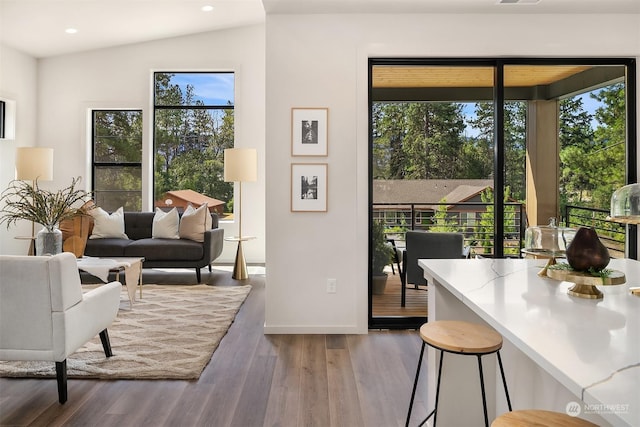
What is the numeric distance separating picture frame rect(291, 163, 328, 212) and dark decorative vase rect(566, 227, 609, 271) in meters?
2.27

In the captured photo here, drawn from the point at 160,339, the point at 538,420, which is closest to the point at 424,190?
the point at 160,339

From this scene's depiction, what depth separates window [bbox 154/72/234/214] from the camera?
275 inches

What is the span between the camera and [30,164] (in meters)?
6.00

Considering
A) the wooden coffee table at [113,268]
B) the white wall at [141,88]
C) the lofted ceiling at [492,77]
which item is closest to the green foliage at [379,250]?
the lofted ceiling at [492,77]

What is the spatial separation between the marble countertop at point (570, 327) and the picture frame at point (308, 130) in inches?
73.6

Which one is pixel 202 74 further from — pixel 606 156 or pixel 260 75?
pixel 606 156

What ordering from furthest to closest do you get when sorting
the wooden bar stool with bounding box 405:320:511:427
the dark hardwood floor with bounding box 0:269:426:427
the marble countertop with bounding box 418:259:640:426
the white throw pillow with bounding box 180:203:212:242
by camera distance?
the white throw pillow with bounding box 180:203:212:242 → the dark hardwood floor with bounding box 0:269:426:427 → the wooden bar stool with bounding box 405:320:511:427 → the marble countertop with bounding box 418:259:640:426

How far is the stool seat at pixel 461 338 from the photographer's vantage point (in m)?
1.56

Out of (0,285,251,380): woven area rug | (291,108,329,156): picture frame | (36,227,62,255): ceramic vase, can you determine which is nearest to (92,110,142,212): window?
(0,285,251,380): woven area rug

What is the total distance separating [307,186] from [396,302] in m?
1.29

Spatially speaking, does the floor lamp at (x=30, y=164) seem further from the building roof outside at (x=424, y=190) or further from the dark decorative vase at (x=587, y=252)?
the dark decorative vase at (x=587, y=252)

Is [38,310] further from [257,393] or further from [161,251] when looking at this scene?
[161,251]

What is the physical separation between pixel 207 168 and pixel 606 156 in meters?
A: 5.39

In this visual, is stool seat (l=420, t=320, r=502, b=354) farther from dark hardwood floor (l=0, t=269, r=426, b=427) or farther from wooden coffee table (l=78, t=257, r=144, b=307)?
wooden coffee table (l=78, t=257, r=144, b=307)
